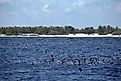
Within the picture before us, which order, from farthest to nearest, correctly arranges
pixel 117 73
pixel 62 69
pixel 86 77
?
pixel 62 69 < pixel 117 73 < pixel 86 77

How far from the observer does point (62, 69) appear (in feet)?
154

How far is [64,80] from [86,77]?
3173 mm

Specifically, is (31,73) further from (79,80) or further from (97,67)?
(97,67)

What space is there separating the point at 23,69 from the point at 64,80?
975cm

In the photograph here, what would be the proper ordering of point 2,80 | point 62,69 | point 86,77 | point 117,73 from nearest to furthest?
point 2,80 → point 86,77 → point 117,73 → point 62,69

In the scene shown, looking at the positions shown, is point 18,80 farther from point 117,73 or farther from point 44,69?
point 117,73

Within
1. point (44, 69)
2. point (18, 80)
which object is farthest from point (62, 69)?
point (18, 80)

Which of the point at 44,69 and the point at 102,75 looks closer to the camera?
the point at 102,75

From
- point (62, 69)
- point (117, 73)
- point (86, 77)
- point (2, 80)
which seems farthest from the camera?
point (62, 69)

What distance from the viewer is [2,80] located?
38375mm

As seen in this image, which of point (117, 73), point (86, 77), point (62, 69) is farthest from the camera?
point (62, 69)

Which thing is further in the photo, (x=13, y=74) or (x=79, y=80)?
(x=13, y=74)

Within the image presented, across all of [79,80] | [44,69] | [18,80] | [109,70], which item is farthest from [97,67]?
[18,80]

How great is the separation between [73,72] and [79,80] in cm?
556
